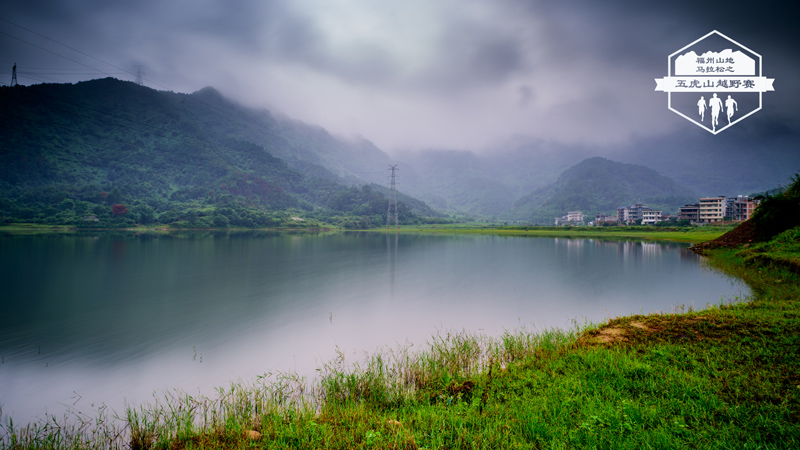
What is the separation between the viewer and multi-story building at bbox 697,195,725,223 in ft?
265

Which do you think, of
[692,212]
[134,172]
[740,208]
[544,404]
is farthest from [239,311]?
[134,172]

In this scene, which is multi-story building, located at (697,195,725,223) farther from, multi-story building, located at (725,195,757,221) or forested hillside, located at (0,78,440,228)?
forested hillside, located at (0,78,440,228)

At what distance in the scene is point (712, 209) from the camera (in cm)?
8281

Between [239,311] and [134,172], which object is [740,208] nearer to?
[239,311]

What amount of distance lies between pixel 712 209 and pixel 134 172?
184500 mm

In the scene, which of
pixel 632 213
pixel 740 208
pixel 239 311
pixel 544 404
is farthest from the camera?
pixel 632 213

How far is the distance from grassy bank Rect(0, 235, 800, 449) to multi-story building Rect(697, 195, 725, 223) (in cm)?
10102

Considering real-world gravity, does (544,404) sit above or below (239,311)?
above

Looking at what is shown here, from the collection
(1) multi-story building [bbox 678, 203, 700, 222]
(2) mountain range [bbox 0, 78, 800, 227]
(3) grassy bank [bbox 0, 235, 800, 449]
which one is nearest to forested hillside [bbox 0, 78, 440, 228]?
(2) mountain range [bbox 0, 78, 800, 227]

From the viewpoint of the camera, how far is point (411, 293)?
16.4 m

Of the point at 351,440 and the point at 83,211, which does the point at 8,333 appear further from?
the point at 83,211

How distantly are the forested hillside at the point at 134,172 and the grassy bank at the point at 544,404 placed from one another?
294 ft

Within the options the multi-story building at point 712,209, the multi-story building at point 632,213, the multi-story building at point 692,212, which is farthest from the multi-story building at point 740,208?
the multi-story building at point 632,213

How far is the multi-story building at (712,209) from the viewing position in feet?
265
